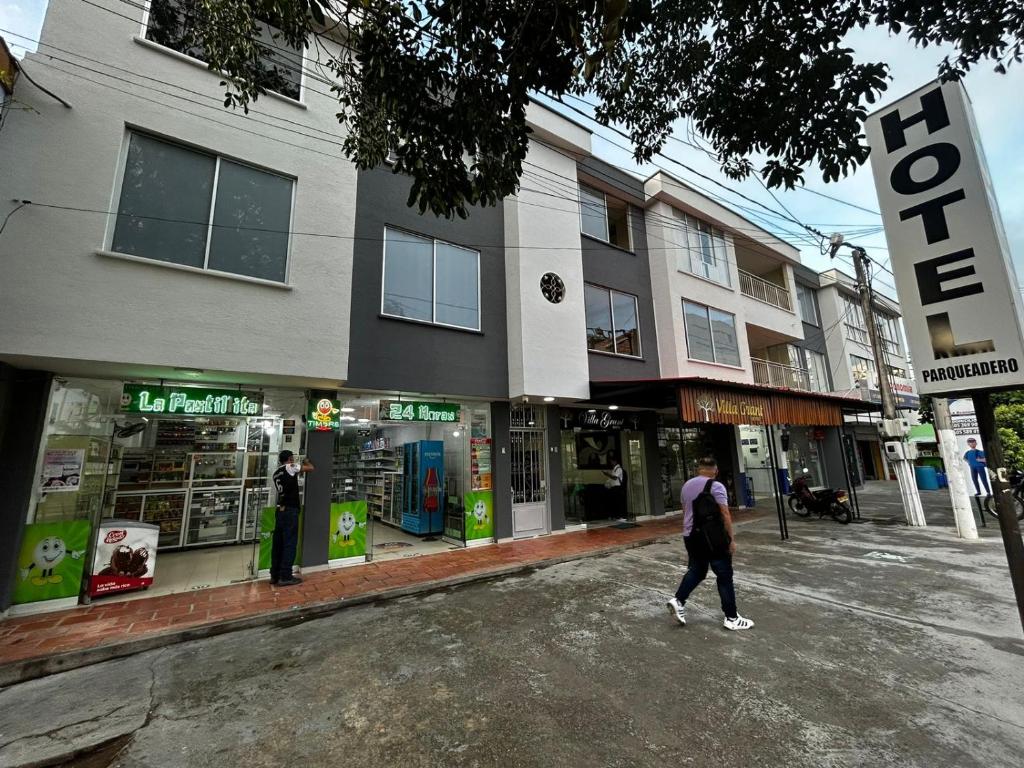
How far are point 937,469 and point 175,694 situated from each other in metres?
25.5

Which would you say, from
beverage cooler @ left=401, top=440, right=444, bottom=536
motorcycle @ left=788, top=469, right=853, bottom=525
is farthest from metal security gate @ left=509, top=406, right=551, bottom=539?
motorcycle @ left=788, top=469, right=853, bottom=525

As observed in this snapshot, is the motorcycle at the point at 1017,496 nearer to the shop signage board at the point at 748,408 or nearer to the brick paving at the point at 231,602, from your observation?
the shop signage board at the point at 748,408

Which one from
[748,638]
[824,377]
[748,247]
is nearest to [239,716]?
[748,638]

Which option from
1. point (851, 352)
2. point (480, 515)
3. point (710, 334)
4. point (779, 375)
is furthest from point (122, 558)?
point (851, 352)

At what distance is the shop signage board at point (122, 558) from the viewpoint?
595cm

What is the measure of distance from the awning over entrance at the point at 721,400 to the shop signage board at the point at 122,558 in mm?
8661

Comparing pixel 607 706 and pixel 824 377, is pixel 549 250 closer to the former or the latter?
pixel 607 706

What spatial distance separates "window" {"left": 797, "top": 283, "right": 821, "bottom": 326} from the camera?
62.8ft

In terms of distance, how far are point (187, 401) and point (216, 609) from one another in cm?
301

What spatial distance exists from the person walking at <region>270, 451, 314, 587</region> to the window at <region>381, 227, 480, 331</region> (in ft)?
11.3

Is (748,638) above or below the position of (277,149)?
below

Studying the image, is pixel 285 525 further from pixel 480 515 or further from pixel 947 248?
pixel 947 248

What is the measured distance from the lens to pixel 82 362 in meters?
5.46

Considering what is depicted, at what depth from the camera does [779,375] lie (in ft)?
55.5
